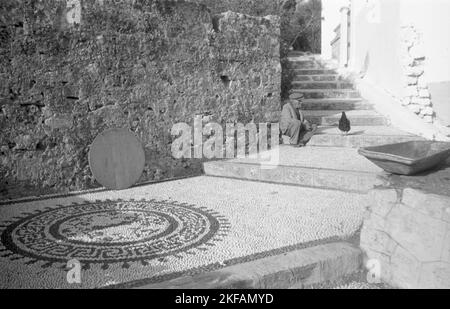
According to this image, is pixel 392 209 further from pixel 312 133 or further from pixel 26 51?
pixel 312 133

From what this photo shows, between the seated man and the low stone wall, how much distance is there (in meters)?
4.18

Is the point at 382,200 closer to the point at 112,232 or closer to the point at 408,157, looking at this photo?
the point at 408,157

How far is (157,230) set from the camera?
12.7ft

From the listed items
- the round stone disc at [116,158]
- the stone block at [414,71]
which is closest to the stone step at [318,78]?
the stone block at [414,71]

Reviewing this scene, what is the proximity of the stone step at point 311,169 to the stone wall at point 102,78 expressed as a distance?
0.66m

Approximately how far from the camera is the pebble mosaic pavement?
3053 millimetres

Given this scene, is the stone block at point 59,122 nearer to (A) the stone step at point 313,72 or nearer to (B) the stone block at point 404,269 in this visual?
(B) the stone block at point 404,269

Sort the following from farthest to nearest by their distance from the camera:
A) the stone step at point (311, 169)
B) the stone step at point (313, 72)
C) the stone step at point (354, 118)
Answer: the stone step at point (313, 72)
the stone step at point (354, 118)
the stone step at point (311, 169)

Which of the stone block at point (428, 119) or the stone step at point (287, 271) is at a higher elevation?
the stone block at point (428, 119)

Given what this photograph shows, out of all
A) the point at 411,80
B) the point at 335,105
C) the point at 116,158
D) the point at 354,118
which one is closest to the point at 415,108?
the point at 411,80

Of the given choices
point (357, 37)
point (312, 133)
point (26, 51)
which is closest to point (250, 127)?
point (312, 133)

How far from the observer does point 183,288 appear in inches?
102

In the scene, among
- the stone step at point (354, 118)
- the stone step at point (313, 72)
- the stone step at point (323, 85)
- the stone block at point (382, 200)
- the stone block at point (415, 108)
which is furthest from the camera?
the stone step at point (313, 72)

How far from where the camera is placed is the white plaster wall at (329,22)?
15.1 m
